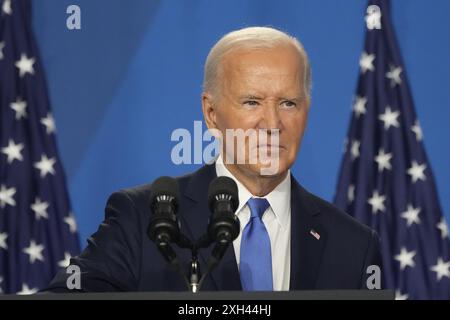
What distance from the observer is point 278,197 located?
122 inches

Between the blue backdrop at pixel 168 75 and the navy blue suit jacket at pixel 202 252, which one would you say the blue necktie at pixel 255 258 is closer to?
the navy blue suit jacket at pixel 202 252

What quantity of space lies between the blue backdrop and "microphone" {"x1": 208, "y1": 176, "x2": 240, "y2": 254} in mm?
1725

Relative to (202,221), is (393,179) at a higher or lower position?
higher

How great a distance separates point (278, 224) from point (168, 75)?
1.21 m

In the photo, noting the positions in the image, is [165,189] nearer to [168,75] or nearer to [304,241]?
[304,241]

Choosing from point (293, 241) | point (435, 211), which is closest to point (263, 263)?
point (293, 241)

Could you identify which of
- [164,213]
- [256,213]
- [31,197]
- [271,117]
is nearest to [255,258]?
[256,213]

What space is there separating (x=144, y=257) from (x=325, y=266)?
24.1 inches

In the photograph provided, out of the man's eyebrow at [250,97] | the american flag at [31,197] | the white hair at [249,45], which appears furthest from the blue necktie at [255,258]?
the american flag at [31,197]

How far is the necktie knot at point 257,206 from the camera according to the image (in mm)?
3008

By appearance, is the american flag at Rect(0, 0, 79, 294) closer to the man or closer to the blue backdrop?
the blue backdrop

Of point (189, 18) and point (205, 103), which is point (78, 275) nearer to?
point (205, 103)
